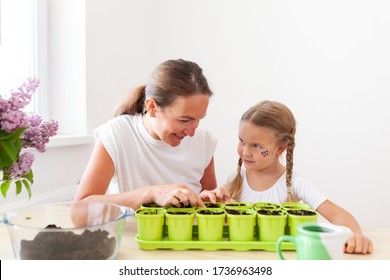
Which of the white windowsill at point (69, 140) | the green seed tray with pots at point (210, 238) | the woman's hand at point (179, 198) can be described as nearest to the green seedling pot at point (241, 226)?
the green seed tray with pots at point (210, 238)

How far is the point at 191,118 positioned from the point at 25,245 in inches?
26.6

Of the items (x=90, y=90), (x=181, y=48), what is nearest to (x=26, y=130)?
(x=90, y=90)

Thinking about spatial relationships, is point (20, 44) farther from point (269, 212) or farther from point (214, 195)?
point (269, 212)

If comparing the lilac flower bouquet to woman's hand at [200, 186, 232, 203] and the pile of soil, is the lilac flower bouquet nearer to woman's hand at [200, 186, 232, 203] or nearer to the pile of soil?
the pile of soil

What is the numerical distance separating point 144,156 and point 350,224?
0.70 m

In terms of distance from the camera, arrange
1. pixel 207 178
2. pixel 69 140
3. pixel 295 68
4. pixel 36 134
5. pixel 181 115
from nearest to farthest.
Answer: pixel 36 134 → pixel 181 115 → pixel 207 178 → pixel 69 140 → pixel 295 68

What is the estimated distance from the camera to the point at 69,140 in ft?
6.46

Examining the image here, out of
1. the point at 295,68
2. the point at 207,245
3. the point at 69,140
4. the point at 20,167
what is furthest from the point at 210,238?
the point at 295,68

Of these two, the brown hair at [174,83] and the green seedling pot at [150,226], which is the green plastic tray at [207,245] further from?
the brown hair at [174,83]

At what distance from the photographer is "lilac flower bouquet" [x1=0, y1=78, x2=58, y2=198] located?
2.43 feet

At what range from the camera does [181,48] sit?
267 cm

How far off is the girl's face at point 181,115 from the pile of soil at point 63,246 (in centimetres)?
59

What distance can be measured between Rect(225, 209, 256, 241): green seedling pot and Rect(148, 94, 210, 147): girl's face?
1.48 feet

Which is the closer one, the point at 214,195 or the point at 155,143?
the point at 214,195
